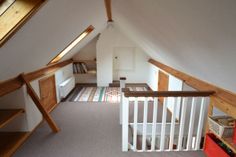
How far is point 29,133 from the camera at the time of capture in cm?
260

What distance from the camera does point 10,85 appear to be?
213 cm

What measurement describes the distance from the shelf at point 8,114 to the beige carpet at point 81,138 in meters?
0.46

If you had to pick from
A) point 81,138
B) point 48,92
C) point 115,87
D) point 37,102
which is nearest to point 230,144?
point 81,138

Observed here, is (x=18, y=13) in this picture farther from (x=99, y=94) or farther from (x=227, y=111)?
(x=99, y=94)

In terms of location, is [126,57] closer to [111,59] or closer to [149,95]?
[111,59]

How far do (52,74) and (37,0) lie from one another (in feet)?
8.63

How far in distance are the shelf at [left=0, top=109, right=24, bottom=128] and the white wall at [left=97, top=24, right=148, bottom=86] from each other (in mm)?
3180

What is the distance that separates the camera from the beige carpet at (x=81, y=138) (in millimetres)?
2148

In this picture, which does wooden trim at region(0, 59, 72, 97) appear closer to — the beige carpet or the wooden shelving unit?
the beige carpet

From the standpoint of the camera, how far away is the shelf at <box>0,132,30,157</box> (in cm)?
216

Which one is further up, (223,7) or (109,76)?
(223,7)

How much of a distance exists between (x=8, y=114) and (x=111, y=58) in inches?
138

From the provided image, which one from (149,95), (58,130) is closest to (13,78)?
(58,130)

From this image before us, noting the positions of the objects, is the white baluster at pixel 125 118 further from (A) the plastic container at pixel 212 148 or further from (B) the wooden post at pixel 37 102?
(B) the wooden post at pixel 37 102
